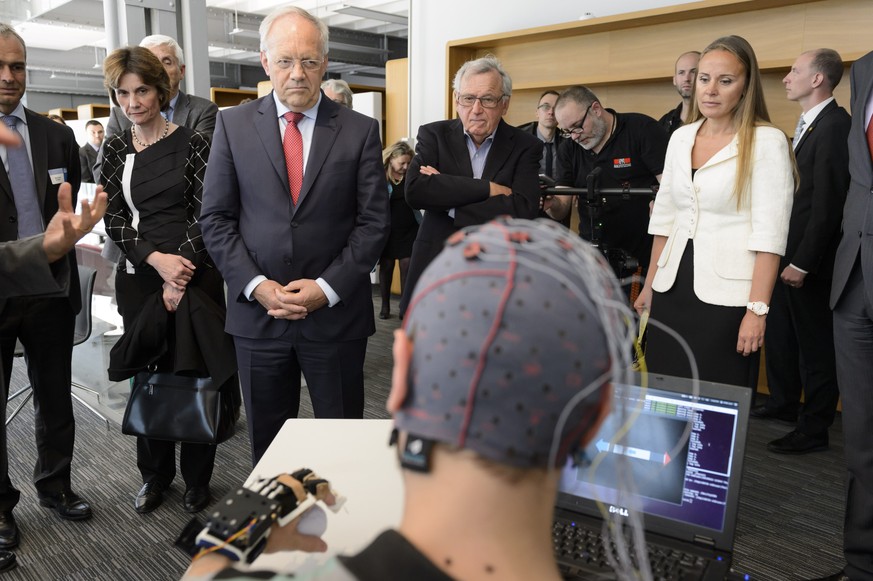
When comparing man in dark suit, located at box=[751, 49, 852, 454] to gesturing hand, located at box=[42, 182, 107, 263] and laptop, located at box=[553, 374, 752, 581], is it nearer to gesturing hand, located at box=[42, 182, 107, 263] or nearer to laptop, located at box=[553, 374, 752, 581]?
laptop, located at box=[553, 374, 752, 581]

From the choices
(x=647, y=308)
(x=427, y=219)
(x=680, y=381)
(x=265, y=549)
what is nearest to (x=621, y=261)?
(x=647, y=308)

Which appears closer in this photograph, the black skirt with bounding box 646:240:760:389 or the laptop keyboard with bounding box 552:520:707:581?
the laptop keyboard with bounding box 552:520:707:581

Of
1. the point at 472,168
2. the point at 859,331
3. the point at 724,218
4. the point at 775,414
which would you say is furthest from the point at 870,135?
the point at 775,414

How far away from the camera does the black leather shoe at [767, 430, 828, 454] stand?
322 centimetres

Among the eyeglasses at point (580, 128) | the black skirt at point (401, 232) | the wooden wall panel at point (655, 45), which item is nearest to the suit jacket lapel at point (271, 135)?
the eyeglasses at point (580, 128)

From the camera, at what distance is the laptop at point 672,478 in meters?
1.14

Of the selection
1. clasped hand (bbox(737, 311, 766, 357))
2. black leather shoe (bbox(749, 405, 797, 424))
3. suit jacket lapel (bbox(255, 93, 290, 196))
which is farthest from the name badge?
black leather shoe (bbox(749, 405, 797, 424))

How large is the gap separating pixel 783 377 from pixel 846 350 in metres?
1.74

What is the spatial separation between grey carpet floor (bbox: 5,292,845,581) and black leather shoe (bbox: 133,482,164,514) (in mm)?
30

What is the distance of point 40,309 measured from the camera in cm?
241

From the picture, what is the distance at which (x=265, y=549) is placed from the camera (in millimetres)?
1060

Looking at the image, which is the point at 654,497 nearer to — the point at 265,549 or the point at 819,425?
the point at 265,549

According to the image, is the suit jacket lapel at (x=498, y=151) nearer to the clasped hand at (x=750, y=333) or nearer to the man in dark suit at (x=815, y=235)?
the clasped hand at (x=750, y=333)

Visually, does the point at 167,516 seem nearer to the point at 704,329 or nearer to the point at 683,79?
the point at 704,329
